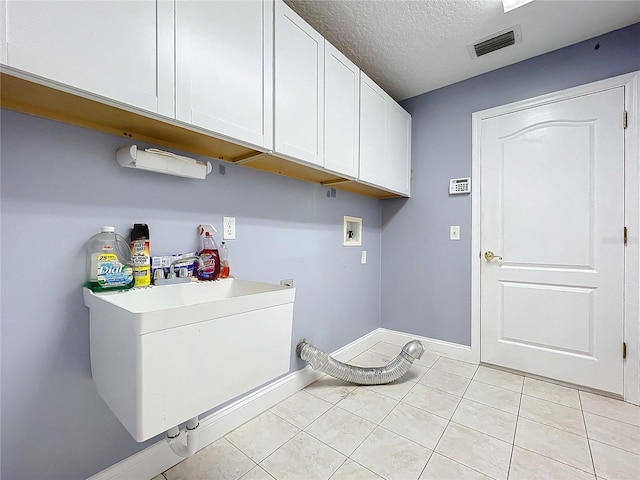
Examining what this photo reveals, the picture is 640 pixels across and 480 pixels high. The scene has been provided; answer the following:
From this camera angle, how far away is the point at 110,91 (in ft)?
2.81

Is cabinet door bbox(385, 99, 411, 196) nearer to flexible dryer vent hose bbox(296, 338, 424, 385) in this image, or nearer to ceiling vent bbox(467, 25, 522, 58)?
ceiling vent bbox(467, 25, 522, 58)

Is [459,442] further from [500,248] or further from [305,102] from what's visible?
[305,102]

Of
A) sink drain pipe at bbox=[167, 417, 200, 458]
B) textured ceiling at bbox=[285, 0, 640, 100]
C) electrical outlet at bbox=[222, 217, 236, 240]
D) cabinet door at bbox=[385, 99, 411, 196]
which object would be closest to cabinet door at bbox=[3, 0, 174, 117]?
electrical outlet at bbox=[222, 217, 236, 240]

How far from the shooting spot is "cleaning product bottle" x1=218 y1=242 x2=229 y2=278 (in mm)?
1427

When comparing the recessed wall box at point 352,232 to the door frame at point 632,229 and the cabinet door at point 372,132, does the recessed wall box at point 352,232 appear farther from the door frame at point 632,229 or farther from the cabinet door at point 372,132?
the door frame at point 632,229

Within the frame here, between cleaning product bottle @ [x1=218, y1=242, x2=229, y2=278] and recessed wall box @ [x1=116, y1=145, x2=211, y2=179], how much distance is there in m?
0.39

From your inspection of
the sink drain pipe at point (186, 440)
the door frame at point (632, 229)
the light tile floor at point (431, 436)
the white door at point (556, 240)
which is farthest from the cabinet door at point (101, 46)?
the door frame at point (632, 229)

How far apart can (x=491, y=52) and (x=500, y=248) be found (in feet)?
4.95

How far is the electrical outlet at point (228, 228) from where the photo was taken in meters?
1.51

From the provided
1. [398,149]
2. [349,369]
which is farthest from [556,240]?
[349,369]

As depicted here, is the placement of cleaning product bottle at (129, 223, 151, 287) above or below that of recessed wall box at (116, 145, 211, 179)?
below

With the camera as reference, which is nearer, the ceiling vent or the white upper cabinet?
the ceiling vent

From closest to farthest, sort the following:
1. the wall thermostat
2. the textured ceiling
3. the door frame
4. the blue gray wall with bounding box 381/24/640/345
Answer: the textured ceiling < the door frame < the blue gray wall with bounding box 381/24/640/345 < the wall thermostat

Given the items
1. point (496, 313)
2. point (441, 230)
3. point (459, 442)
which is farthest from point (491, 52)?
point (459, 442)
